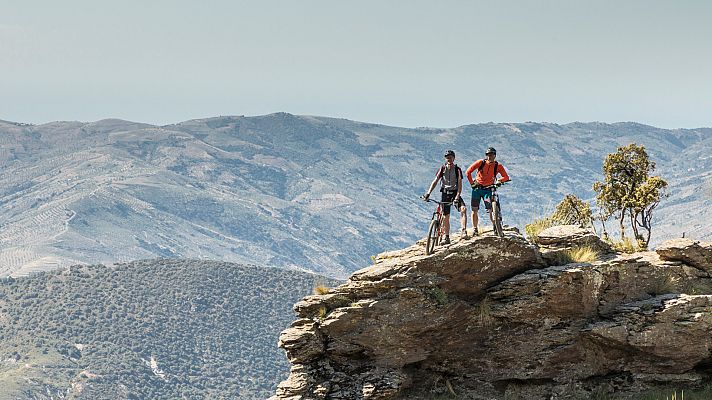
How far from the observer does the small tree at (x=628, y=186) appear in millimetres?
50688

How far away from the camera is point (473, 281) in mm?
26578

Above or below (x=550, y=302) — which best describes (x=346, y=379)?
below

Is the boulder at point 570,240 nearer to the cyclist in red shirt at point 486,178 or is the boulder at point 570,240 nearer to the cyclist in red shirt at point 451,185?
the cyclist in red shirt at point 486,178

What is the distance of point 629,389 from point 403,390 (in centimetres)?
741

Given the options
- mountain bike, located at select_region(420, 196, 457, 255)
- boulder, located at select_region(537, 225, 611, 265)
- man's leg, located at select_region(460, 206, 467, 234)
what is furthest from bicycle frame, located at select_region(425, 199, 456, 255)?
boulder, located at select_region(537, 225, 611, 265)

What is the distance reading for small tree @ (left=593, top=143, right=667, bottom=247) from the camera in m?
50.7

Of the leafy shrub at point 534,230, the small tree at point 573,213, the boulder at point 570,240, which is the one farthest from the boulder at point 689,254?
the small tree at point 573,213

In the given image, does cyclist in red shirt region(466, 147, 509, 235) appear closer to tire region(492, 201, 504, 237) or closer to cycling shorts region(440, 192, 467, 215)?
tire region(492, 201, 504, 237)

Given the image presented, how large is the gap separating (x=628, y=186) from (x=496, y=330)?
101ft

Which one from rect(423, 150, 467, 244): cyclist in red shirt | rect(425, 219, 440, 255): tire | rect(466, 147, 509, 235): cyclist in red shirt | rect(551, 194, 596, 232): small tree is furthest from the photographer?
rect(551, 194, 596, 232): small tree

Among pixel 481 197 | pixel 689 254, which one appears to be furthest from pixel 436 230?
pixel 689 254

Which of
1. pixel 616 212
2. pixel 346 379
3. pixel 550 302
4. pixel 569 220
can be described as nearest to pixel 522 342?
pixel 550 302

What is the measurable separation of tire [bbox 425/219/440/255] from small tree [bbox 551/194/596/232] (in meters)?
39.9

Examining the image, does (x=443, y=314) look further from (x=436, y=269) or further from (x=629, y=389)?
(x=629, y=389)
